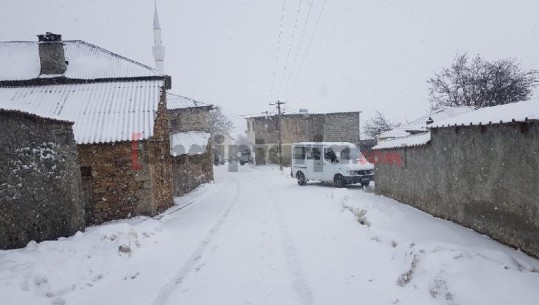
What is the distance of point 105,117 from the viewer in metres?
14.6

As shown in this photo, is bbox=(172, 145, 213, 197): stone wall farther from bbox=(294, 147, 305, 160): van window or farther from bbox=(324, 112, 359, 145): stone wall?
bbox=(324, 112, 359, 145): stone wall

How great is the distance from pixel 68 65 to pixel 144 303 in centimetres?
1793

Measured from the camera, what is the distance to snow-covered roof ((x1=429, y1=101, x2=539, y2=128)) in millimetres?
5745

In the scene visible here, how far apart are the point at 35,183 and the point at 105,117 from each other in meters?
7.40

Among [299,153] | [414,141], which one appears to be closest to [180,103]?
[299,153]

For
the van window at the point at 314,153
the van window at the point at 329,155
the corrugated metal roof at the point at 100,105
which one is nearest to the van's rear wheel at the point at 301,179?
the van window at the point at 314,153

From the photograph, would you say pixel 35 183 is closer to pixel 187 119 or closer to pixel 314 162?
pixel 314 162

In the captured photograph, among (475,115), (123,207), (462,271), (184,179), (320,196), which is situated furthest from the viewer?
(184,179)

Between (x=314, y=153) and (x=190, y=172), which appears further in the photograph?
(x=190, y=172)

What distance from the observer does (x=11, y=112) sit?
7.49 metres

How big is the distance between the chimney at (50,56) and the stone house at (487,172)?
57.0 ft

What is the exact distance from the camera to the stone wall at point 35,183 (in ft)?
23.1

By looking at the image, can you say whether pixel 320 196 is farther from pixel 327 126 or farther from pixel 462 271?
pixel 327 126

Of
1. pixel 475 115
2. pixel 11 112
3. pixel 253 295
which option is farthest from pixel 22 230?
pixel 475 115
